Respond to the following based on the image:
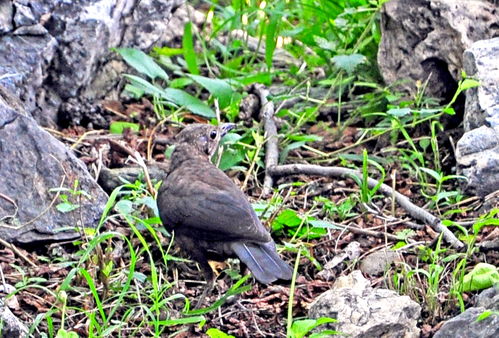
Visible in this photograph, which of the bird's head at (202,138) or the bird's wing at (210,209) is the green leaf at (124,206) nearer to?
the bird's wing at (210,209)

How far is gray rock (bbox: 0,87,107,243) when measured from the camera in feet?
19.5

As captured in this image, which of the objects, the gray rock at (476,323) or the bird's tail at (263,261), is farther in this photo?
the bird's tail at (263,261)

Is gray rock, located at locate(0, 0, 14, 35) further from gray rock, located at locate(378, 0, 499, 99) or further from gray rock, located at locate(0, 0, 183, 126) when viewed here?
gray rock, located at locate(378, 0, 499, 99)

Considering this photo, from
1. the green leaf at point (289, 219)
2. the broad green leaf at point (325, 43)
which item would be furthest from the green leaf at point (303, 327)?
the broad green leaf at point (325, 43)

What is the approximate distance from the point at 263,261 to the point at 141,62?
2.24 m

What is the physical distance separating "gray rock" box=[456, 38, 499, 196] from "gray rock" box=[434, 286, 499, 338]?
1.40 m

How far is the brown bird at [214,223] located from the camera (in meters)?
5.42

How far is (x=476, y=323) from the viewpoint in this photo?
185 inches

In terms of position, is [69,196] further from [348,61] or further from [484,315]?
[484,315]

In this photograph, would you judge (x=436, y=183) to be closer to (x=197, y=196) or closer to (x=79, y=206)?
(x=197, y=196)

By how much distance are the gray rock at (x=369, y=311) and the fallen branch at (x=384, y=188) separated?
866 millimetres

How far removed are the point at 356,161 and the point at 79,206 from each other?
2.04 metres

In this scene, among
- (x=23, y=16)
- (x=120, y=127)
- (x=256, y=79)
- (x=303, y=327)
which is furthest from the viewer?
(x=256, y=79)

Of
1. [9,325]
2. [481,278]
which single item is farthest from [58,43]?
[481,278]
